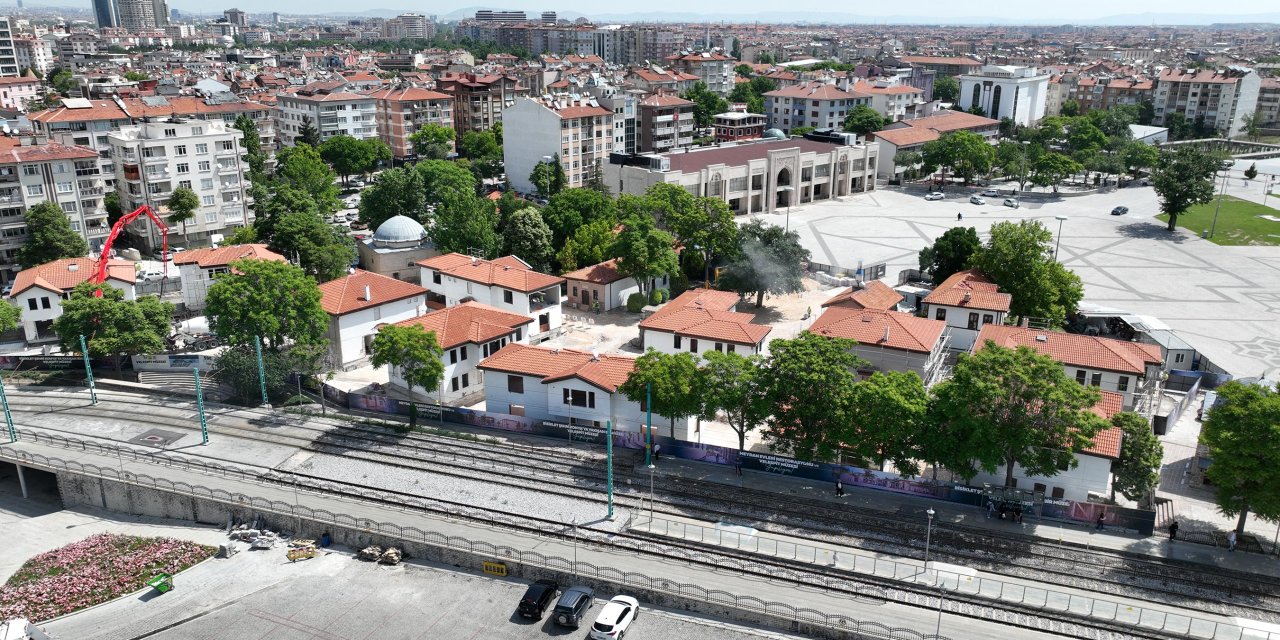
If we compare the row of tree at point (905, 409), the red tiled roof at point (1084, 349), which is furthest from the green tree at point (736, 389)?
the red tiled roof at point (1084, 349)

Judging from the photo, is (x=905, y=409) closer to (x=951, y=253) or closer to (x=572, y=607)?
(x=572, y=607)

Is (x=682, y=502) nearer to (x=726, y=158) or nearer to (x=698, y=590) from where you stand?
(x=698, y=590)

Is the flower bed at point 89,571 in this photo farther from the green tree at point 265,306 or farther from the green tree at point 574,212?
the green tree at point 574,212

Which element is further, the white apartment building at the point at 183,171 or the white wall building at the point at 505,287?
the white apartment building at the point at 183,171

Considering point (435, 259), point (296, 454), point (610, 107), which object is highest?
point (610, 107)

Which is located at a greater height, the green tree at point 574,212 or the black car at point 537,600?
the green tree at point 574,212

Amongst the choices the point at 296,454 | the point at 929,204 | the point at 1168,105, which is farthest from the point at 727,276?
the point at 1168,105

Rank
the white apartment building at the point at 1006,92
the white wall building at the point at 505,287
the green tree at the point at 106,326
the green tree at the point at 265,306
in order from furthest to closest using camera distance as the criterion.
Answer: the white apartment building at the point at 1006,92 → the white wall building at the point at 505,287 → the green tree at the point at 106,326 → the green tree at the point at 265,306
